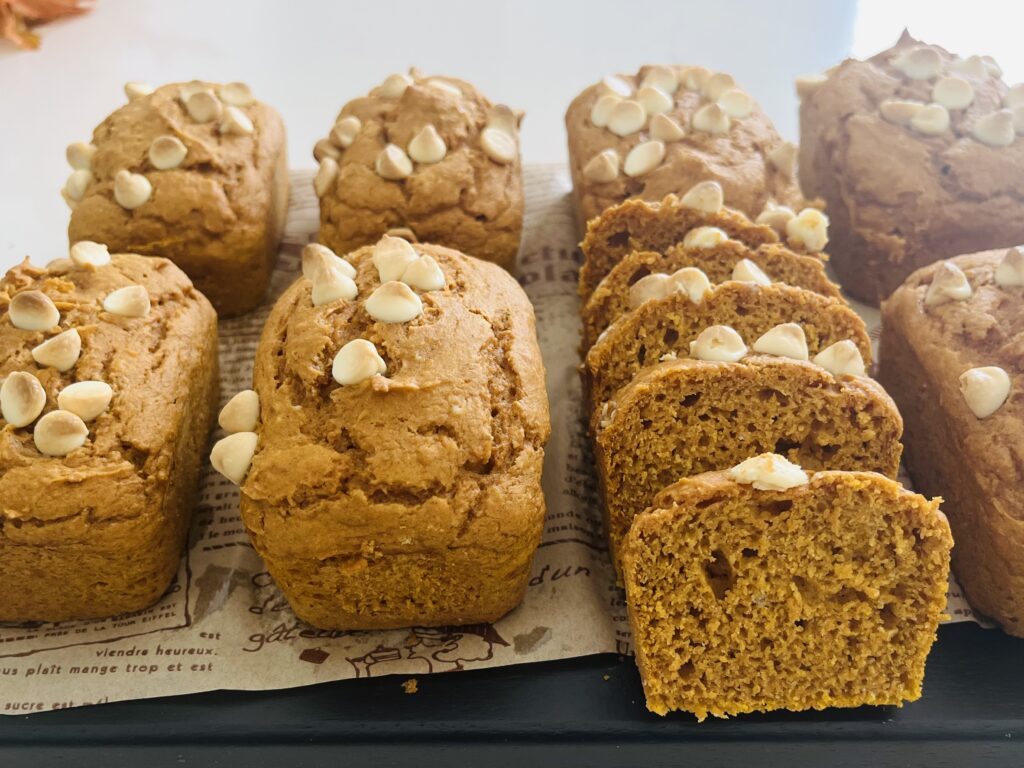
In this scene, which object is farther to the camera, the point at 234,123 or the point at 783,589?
the point at 234,123

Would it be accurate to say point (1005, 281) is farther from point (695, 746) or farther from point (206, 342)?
point (206, 342)

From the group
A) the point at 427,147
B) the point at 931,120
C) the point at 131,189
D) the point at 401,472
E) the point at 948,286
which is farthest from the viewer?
the point at 931,120

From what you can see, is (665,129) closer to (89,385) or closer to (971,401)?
(971,401)

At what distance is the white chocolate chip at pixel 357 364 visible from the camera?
6.64ft

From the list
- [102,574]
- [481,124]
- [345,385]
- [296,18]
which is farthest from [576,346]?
[296,18]

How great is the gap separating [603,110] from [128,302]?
1.67 metres

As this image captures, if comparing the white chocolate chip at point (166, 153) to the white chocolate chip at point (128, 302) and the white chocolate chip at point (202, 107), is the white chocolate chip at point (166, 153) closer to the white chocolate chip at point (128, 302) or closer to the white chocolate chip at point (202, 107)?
the white chocolate chip at point (202, 107)

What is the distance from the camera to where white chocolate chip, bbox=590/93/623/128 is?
306cm

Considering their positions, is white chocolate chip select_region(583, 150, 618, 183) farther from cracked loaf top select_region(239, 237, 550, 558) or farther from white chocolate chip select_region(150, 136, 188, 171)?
white chocolate chip select_region(150, 136, 188, 171)

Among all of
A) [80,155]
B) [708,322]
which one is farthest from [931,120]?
[80,155]

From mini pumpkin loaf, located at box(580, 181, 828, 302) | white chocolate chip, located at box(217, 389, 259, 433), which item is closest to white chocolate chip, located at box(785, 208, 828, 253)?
mini pumpkin loaf, located at box(580, 181, 828, 302)

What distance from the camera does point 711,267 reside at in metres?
2.46

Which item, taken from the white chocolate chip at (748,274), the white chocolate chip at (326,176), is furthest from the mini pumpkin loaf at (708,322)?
the white chocolate chip at (326,176)

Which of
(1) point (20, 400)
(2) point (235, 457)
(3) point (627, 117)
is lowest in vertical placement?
(2) point (235, 457)
